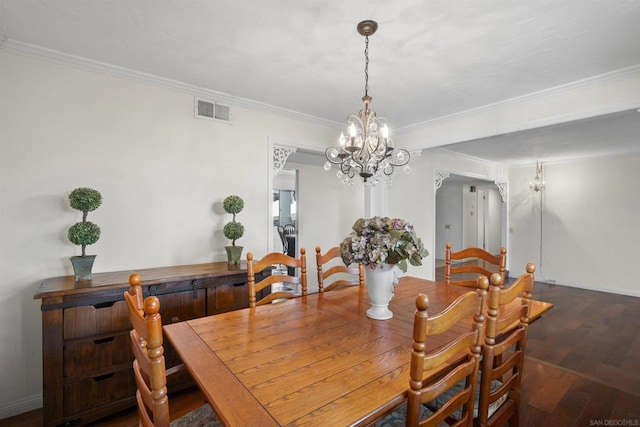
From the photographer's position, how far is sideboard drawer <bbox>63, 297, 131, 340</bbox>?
1804mm

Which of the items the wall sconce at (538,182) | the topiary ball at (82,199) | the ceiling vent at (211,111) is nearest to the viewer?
the topiary ball at (82,199)

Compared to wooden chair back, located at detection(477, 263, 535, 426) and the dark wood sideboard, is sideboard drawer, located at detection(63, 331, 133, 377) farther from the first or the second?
wooden chair back, located at detection(477, 263, 535, 426)

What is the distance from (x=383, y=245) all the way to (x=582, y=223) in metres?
6.19

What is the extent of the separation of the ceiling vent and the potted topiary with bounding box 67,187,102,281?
1152 millimetres

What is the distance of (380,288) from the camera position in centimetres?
162

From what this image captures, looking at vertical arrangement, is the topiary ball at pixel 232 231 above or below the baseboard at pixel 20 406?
above

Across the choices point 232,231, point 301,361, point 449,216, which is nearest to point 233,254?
point 232,231

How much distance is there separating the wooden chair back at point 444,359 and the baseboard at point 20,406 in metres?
2.55

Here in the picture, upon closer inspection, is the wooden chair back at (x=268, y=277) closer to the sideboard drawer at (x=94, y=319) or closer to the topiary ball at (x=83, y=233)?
the sideboard drawer at (x=94, y=319)

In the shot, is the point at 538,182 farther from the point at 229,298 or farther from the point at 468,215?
the point at 229,298

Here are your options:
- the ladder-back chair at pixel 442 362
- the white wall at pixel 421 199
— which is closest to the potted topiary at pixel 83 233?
the ladder-back chair at pixel 442 362

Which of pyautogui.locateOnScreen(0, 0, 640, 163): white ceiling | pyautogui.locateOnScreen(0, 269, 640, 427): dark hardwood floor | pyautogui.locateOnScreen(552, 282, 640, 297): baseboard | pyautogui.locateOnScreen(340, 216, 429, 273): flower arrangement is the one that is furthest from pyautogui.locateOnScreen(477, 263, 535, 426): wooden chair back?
pyautogui.locateOnScreen(552, 282, 640, 297): baseboard

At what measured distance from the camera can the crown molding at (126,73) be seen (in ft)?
6.68

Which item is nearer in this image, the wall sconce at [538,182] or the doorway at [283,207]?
the wall sconce at [538,182]
